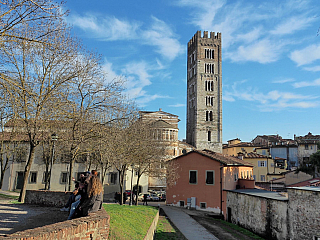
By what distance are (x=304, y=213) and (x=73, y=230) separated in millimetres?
14227

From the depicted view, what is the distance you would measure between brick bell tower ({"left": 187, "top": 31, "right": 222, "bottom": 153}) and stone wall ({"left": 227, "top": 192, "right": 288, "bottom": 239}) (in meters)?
43.5

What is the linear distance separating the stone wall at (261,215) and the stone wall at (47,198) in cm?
1343

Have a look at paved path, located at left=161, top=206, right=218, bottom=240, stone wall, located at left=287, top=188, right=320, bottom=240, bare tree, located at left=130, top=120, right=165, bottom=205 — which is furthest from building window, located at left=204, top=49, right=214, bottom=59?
stone wall, located at left=287, top=188, right=320, bottom=240

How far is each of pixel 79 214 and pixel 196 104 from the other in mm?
63572

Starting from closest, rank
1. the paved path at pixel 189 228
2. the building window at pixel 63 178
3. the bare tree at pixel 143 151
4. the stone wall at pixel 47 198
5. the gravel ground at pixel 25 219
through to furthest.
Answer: the gravel ground at pixel 25 219
the stone wall at pixel 47 198
the paved path at pixel 189 228
the bare tree at pixel 143 151
the building window at pixel 63 178

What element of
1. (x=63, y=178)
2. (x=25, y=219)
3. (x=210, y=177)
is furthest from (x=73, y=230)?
(x=63, y=178)

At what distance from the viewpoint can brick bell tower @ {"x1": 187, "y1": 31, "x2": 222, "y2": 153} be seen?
67938 mm

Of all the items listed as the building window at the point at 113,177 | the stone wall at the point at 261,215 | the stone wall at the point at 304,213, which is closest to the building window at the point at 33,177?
the building window at the point at 113,177

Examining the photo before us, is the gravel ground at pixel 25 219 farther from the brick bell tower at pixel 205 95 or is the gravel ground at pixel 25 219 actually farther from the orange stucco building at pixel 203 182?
the brick bell tower at pixel 205 95

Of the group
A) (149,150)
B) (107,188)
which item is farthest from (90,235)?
(107,188)

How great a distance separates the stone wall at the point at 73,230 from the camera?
4.52 metres

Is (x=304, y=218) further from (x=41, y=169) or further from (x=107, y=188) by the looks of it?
(x=41, y=169)

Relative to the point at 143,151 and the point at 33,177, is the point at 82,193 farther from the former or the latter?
the point at 33,177

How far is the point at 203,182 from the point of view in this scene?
28.6 m
